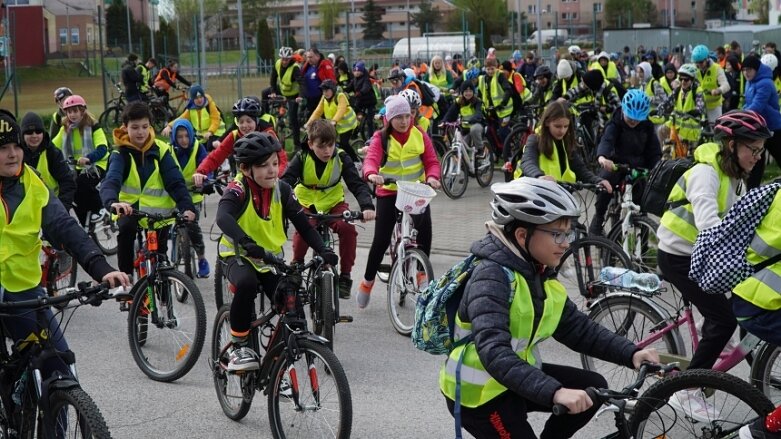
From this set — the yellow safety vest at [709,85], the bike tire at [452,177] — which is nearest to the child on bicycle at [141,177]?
the bike tire at [452,177]

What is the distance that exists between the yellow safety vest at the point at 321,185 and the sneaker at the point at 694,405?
457cm

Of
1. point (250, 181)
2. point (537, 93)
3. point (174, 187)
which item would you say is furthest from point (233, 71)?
point (250, 181)

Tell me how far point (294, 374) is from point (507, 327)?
6.46 feet

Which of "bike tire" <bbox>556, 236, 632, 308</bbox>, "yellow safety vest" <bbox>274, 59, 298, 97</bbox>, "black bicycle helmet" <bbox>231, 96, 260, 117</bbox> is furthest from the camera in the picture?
"yellow safety vest" <bbox>274, 59, 298, 97</bbox>

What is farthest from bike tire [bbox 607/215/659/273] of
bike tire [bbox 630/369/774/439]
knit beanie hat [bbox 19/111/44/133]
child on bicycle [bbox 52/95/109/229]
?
child on bicycle [bbox 52/95/109/229]

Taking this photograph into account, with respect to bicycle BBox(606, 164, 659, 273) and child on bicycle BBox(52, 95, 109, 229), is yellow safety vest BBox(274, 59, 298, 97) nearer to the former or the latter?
child on bicycle BBox(52, 95, 109, 229)

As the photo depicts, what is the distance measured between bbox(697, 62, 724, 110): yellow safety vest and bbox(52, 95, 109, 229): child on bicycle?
9280 millimetres

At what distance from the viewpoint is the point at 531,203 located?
162 inches

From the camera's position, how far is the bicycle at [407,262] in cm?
859

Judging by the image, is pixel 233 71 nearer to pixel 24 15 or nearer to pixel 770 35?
pixel 24 15

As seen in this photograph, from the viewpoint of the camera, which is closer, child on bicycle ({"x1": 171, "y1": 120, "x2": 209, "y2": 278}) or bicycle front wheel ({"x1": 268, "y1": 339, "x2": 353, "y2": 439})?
bicycle front wheel ({"x1": 268, "y1": 339, "x2": 353, "y2": 439})

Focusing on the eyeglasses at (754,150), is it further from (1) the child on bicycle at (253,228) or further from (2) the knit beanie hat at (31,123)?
(2) the knit beanie hat at (31,123)

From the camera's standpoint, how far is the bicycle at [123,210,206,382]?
24.9 feet

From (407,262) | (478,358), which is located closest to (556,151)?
(407,262)
